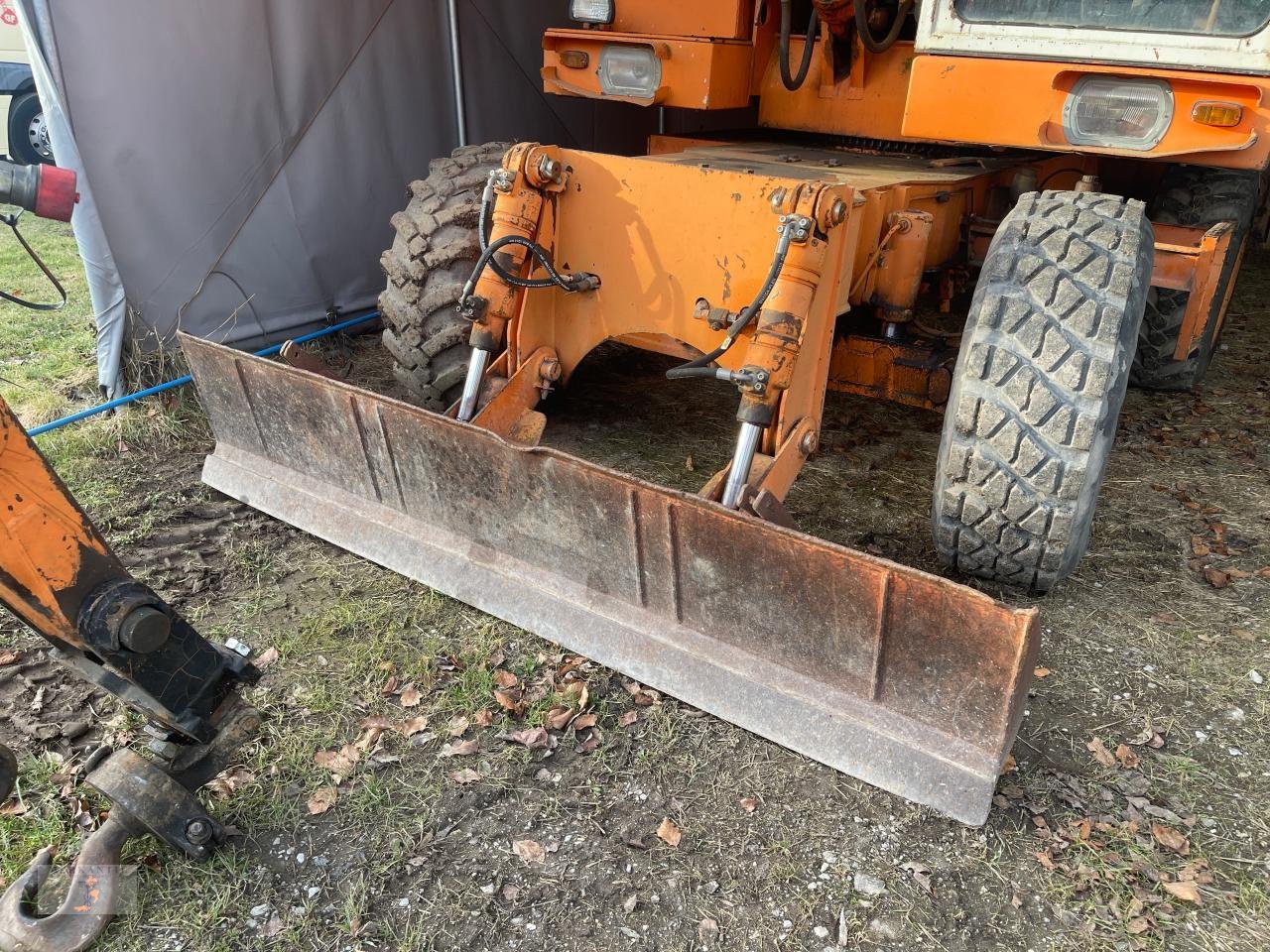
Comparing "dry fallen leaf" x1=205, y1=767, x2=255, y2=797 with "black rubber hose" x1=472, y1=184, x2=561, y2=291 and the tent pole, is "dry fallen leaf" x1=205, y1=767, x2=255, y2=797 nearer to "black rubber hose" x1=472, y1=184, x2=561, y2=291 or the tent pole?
"black rubber hose" x1=472, y1=184, x2=561, y2=291

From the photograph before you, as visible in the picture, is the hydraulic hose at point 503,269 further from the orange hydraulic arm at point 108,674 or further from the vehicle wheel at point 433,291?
the orange hydraulic arm at point 108,674

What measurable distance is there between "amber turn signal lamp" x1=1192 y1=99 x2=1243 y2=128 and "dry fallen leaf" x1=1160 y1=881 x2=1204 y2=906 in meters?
2.36

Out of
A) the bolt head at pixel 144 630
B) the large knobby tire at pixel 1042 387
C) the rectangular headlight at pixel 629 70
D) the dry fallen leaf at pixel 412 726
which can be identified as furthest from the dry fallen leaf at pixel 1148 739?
the rectangular headlight at pixel 629 70

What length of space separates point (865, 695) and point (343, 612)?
1901 millimetres

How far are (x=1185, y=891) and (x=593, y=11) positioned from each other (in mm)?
4201

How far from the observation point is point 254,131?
521 centimetres

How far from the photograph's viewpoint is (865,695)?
2.54 m

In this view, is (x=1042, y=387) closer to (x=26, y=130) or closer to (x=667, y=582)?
(x=667, y=582)

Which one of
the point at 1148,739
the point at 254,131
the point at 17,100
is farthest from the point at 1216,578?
the point at 17,100

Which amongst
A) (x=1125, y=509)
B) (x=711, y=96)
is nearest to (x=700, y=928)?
A: (x=1125, y=509)

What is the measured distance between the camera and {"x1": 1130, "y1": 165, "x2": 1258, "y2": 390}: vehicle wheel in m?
4.41

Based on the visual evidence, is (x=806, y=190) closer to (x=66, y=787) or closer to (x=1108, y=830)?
(x=1108, y=830)

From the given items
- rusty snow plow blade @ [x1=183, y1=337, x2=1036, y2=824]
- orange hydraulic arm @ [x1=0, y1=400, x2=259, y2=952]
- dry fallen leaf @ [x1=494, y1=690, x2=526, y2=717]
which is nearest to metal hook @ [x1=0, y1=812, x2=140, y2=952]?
orange hydraulic arm @ [x1=0, y1=400, x2=259, y2=952]

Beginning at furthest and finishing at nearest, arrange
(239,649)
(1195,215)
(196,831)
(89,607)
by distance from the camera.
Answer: (1195,215) → (239,649) → (196,831) → (89,607)
